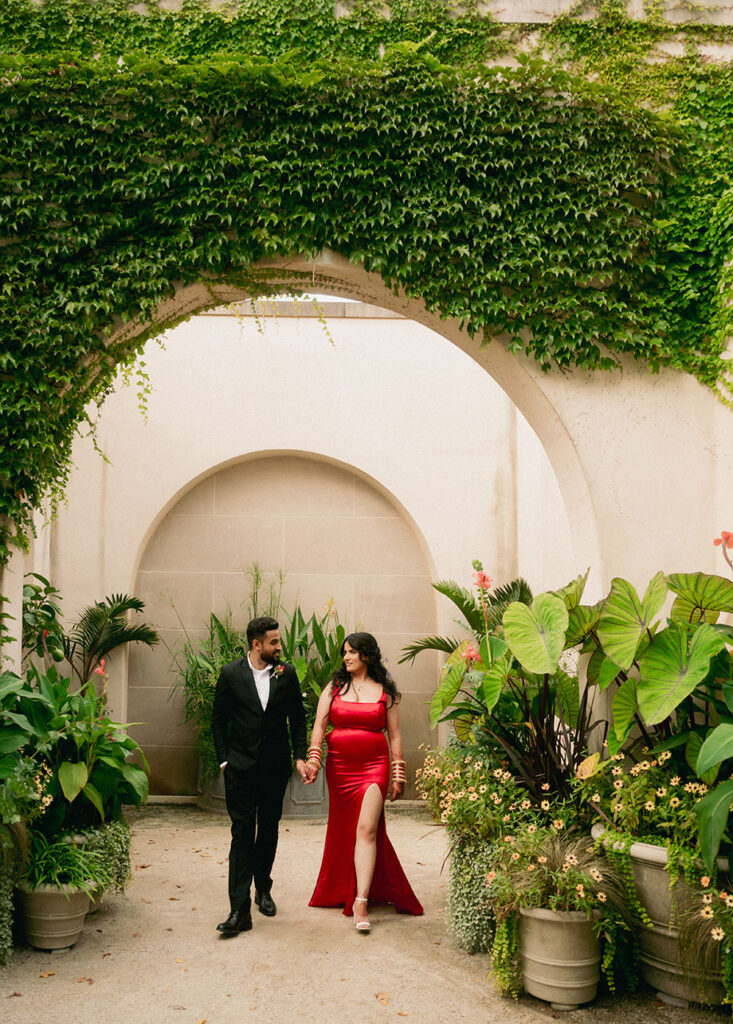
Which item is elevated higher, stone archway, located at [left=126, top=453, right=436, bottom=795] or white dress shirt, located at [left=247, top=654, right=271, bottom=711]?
stone archway, located at [left=126, top=453, right=436, bottom=795]

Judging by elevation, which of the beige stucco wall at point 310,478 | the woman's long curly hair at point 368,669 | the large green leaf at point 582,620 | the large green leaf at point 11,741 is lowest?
the large green leaf at point 11,741

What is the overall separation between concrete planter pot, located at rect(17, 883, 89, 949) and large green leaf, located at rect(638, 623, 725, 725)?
2.87 meters

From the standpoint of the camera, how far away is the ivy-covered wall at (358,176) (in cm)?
498

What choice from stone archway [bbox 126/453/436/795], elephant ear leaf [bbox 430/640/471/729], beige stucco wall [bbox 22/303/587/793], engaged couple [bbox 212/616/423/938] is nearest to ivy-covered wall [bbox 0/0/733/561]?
engaged couple [bbox 212/616/423/938]

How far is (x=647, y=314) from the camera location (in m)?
5.25

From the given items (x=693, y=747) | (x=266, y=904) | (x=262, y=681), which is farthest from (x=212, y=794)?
(x=693, y=747)

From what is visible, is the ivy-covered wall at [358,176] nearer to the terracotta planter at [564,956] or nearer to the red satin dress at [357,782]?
the red satin dress at [357,782]

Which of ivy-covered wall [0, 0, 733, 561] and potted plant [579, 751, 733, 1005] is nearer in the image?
potted plant [579, 751, 733, 1005]

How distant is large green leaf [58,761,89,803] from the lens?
429cm

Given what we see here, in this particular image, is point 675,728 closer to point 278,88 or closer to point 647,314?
point 647,314

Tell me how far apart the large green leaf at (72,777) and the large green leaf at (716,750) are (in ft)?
9.44

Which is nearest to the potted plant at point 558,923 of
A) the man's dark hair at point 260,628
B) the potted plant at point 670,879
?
the potted plant at point 670,879

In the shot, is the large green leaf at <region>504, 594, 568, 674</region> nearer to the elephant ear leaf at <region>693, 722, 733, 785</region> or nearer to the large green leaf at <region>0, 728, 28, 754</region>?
the elephant ear leaf at <region>693, 722, 733, 785</region>

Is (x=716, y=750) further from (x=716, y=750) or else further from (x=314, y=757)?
(x=314, y=757)
